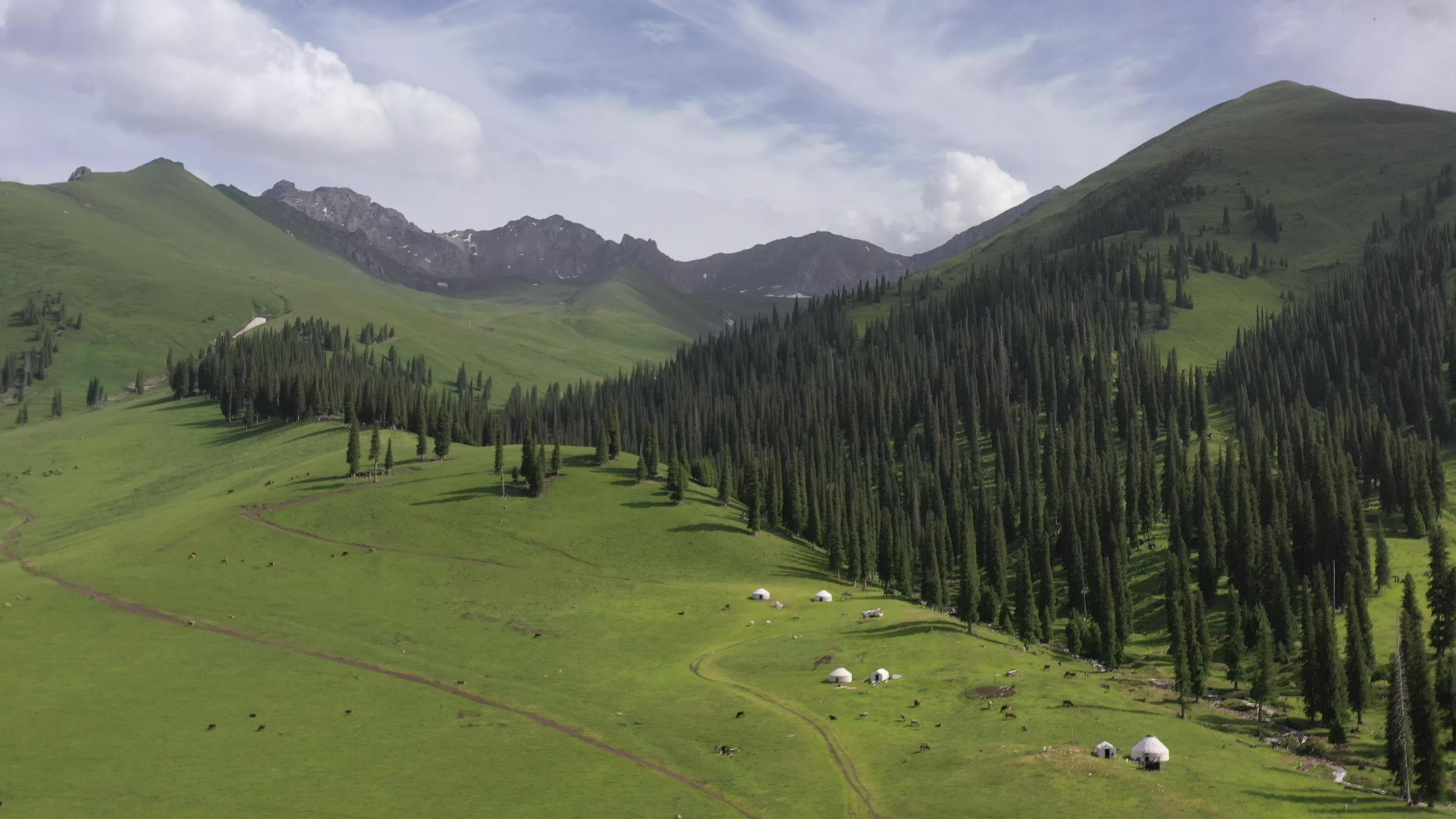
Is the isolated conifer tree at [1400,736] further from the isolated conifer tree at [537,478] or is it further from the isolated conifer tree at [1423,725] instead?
the isolated conifer tree at [537,478]

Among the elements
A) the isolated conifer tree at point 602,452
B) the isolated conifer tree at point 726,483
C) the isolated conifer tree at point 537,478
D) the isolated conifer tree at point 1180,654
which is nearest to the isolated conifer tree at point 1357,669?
the isolated conifer tree at point 1180,654

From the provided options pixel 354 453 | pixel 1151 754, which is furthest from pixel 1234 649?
pixel 354 453

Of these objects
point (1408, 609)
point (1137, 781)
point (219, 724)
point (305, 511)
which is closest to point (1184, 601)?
point (1408, 609)

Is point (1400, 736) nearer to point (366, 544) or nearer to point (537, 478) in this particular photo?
point (366, 544)

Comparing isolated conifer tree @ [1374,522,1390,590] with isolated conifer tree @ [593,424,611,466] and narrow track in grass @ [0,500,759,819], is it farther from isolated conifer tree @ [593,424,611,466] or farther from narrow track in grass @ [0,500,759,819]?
isolated conifer tree @ [593,424,611,466]

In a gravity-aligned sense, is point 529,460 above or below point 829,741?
above

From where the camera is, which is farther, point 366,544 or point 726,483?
point 726,483

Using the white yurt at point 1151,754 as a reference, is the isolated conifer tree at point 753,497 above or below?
above
